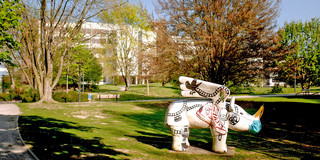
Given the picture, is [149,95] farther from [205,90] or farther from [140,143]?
[205,90]

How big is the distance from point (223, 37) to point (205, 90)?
9.77 metres

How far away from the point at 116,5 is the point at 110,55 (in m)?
19.5

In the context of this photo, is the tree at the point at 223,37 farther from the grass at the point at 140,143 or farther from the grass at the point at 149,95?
the grass at the point at 149,95

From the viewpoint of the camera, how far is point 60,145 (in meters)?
6.97

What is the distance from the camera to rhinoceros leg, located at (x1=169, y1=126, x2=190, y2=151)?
6.63m

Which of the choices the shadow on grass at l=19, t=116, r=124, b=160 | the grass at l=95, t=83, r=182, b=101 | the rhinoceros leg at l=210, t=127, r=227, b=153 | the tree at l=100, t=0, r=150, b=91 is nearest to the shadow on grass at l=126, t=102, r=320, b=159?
the rhinoceros leg at l=210, t=127, r=227, b=153

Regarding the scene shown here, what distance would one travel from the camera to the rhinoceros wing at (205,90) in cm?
640

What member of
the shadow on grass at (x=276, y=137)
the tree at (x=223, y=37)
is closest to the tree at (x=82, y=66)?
the tree at (x=223, y=37)

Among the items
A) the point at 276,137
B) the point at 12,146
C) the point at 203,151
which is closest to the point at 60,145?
the point at 12,146

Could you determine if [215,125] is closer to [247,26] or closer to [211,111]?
[211,111]

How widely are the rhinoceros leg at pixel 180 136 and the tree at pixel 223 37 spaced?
9283mm

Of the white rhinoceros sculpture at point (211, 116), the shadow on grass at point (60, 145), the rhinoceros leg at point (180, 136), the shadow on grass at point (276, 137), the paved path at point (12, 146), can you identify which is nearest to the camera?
the paved path at point (12, 146)

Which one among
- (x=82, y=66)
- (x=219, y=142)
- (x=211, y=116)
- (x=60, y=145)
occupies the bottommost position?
(x=60, y=145)

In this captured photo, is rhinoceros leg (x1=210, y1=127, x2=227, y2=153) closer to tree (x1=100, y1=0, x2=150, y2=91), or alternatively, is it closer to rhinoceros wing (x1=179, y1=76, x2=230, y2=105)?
rhinoceros wing (x1=179, y1=76, x2=230, y2=105)
